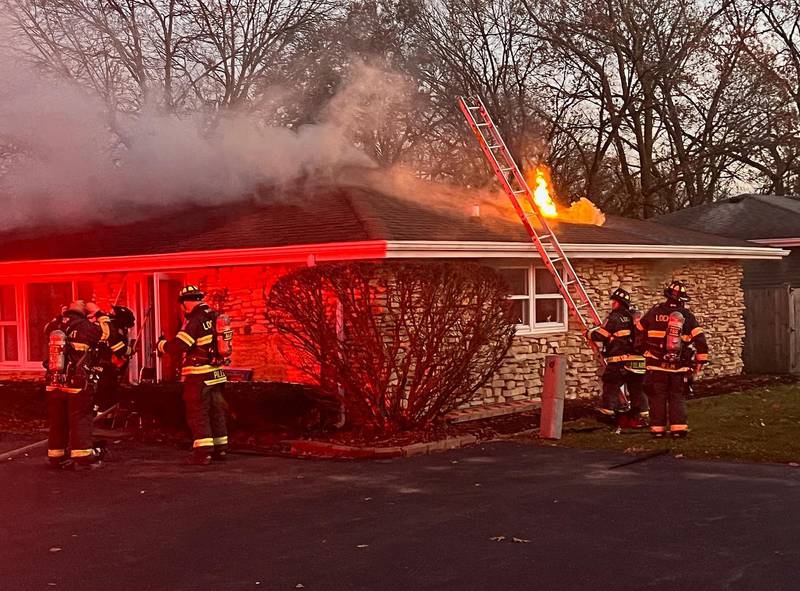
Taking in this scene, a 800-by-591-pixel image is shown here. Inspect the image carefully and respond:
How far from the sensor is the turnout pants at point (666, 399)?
37.9ft

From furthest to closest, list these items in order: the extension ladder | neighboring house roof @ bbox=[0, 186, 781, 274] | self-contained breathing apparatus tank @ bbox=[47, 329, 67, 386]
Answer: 1. the extension ladder
2. neighboring house roof @ bbox=[0, 186, 781, 274]
3. self-contained breathing apparatus tank @ bbox=[47, 329, 67, 386]

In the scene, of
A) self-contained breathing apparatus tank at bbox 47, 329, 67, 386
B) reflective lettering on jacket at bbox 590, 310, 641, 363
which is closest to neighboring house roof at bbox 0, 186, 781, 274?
reflective lettering on jacket at bbox 590, 310, 641, 363

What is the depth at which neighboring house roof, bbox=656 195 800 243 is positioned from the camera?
23484 mm

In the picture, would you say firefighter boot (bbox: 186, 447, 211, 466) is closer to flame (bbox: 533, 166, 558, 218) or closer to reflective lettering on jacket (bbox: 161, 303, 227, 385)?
reflective lettering on jacket (bbox: 161, 303, 227, 385)

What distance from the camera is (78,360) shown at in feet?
34.9

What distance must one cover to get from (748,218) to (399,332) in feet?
51.2

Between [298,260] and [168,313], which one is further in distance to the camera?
[168,313]

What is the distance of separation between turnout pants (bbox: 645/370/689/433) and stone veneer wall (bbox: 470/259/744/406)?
304 cm

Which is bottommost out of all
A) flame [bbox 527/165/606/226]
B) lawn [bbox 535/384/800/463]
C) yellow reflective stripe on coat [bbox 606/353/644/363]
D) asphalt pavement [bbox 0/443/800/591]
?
asphalt pavement [bbox 0/443/800/591]

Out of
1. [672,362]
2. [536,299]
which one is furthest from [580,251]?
[672,362]

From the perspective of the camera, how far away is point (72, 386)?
34.9 feet

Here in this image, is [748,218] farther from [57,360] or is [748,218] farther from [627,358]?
[57,360]

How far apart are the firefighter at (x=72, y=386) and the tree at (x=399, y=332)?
7.40ft

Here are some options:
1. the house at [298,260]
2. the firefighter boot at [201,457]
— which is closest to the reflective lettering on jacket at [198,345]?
the firefighter boot at [201,457]
